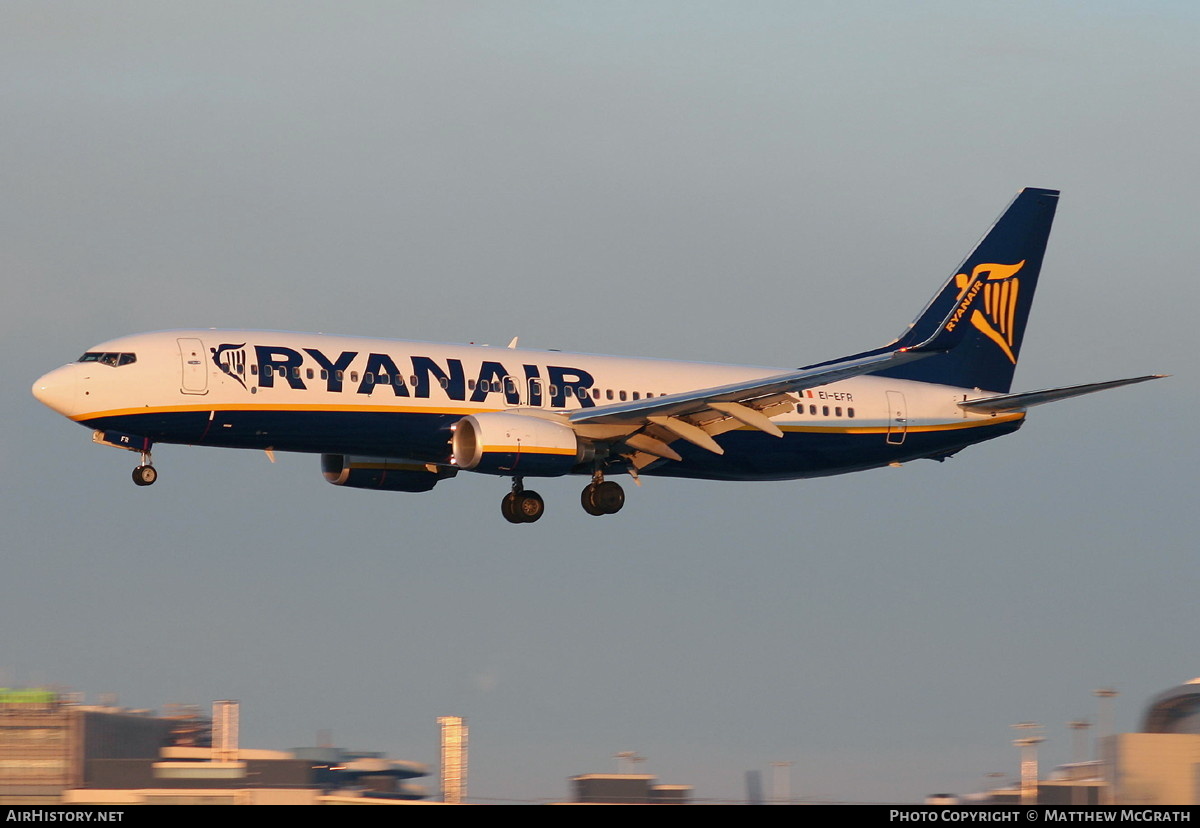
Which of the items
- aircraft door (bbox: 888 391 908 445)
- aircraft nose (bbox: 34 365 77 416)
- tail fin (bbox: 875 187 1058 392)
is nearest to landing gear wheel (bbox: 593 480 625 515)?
aircraft door (bbox: 888 391 908 445)

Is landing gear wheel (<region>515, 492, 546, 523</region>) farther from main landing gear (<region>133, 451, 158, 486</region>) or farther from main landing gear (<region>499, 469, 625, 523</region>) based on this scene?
main landing gear (<region>133, 451, 158, 486</region>)

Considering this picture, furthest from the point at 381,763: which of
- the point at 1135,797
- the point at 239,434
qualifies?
the point at 239,434

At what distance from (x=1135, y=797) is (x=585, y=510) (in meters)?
24.5

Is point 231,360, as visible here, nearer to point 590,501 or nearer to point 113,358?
point 113,358

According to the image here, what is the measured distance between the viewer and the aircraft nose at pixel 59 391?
4653cm

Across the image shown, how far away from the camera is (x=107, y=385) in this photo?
46.7 m

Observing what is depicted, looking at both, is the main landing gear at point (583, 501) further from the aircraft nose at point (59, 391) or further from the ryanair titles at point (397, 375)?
the aircraft nose at point (59, 391)

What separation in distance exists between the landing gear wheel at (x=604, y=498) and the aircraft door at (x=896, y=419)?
1035 centimetres

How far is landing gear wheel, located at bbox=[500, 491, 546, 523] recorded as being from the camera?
53.9 m

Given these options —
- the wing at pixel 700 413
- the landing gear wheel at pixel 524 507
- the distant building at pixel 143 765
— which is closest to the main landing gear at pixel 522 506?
the landing gear wheel at pixel 524 507

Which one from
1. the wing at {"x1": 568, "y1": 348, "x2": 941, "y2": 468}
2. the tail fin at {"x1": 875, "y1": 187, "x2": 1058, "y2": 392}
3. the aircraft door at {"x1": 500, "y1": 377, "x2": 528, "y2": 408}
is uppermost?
the tail fin at {"x1": 875, "y1": 187, "x2": 1058, "y2": 392}

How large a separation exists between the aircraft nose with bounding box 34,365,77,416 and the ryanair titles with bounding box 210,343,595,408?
159 inches

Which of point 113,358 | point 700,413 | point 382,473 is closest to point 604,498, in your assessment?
point 700,413

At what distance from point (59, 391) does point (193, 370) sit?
3.74m
